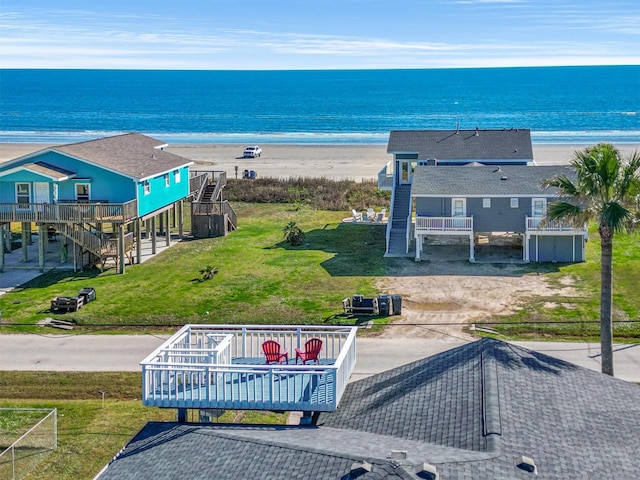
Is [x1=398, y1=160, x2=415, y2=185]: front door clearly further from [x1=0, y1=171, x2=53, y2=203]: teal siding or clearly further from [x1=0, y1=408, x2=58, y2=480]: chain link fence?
[x1=0, y1=408, x2=58, y2=480]: chain link fence

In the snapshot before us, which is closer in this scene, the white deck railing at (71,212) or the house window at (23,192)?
the white deck railing at (71,212)

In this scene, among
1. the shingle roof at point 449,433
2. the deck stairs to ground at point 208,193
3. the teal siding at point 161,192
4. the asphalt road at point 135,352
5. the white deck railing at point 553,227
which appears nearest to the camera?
the shingle roof at point 449,433

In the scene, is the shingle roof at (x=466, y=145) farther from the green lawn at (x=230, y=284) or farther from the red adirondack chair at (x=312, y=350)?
the red adirondack chair at (x=312, y=350)

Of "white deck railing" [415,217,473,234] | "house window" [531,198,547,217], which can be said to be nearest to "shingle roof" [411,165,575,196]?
"house window" [531,198,547,217]

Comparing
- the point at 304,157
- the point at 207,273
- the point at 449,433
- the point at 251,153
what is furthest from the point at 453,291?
the point at 251,153

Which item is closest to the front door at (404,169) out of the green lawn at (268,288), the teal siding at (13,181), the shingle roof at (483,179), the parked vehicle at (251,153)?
the green lawn at (268,288)

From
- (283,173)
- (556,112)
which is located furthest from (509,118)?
(283,173)
